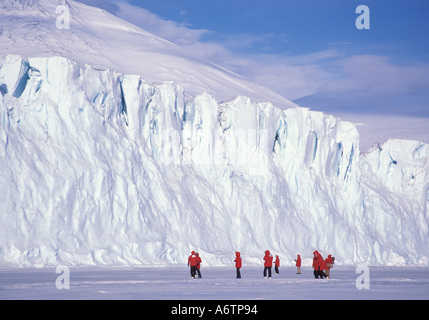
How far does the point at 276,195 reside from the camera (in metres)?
38.6

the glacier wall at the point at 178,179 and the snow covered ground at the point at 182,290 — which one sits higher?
the glacier wall at the point at 178,179

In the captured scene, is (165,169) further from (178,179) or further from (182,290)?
(182,290)

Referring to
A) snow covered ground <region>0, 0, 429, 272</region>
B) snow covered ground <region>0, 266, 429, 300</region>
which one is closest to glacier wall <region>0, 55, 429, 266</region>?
snow covered ground <region>0, 0, 429, 272</region>

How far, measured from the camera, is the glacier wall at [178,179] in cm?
2986

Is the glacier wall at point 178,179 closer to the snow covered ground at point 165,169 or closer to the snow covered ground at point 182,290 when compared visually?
the snow covered ground at point 165,169

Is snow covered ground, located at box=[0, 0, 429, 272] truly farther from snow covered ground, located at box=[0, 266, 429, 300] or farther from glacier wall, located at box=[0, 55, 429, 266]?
snow covered ground, located at box=[0, 266, 429, 300]

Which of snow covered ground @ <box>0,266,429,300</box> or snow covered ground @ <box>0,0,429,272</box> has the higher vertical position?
snow covered ground @ <box>0,0,429,272</box>

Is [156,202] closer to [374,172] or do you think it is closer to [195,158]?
[195,158]

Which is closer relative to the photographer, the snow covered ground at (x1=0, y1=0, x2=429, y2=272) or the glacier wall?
the glacier wall

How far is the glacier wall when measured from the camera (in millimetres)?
29859

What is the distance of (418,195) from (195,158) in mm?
17624

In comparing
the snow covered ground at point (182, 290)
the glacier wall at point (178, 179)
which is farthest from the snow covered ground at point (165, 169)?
the snow covered ground at point (182, 290)

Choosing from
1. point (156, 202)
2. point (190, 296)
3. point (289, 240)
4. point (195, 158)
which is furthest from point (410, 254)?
point (190, 296)
